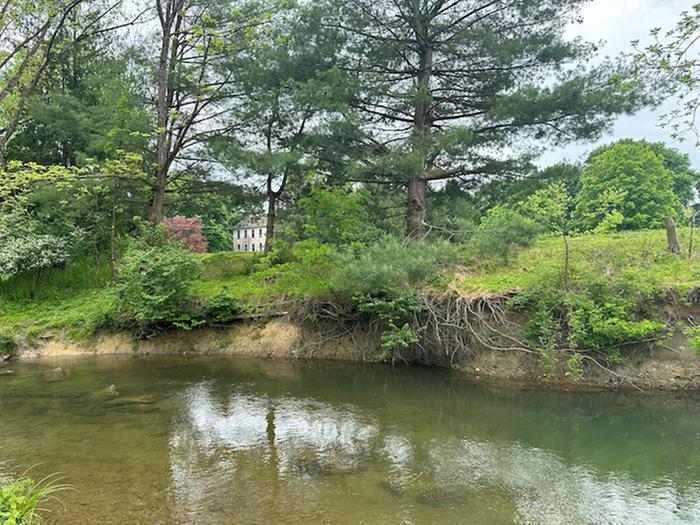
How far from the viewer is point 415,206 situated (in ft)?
42.6

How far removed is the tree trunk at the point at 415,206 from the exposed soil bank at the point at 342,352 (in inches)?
137

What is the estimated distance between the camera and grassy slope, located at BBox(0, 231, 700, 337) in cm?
977

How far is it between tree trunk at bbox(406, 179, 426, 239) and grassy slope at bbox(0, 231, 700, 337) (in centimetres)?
203

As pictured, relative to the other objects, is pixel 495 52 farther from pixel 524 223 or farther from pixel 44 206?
pixel 44 206

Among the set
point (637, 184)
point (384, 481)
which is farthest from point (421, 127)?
point (637, 184)

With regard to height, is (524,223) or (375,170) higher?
(375,170)

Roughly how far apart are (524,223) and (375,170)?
3.95m

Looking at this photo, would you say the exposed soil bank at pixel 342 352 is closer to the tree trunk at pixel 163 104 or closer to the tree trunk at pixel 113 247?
the tree trunk at pixel 113 247

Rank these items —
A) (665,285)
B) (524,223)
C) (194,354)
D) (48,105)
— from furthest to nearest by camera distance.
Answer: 1. (48,105)
2. (194,354)
3. (524,223)
4. (665,285)

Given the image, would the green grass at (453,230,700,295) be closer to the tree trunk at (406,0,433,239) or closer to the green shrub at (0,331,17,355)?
the tree trunk at (406,0,433,239)

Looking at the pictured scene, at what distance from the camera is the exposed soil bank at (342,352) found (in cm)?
880

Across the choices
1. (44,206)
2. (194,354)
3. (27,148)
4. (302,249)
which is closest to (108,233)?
(44,206)

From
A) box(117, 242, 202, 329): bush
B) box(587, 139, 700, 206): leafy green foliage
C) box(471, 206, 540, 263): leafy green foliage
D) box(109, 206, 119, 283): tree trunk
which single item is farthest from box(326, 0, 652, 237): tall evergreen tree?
box(587, 139, 700, 206): leafy green foliage

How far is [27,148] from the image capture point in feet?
56.9
